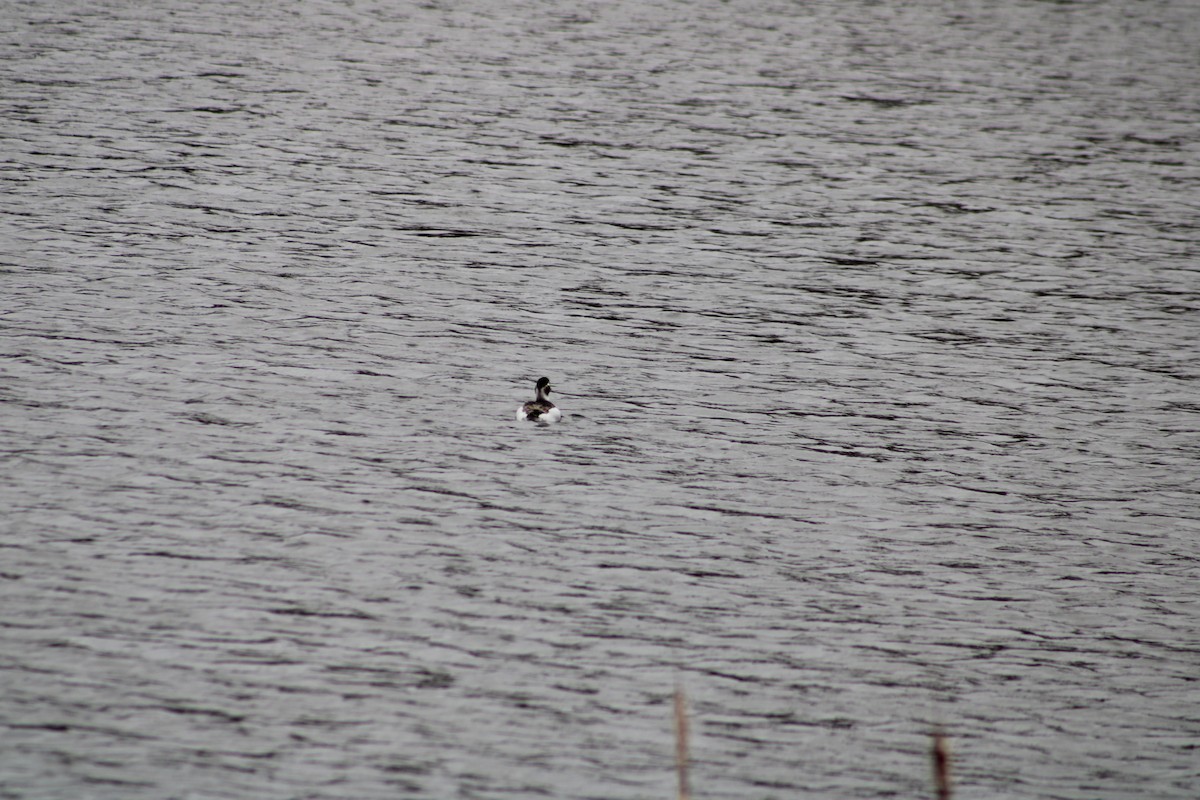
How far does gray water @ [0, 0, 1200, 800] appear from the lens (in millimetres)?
14797

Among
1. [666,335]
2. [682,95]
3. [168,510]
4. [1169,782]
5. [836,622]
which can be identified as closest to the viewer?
[1169,782]

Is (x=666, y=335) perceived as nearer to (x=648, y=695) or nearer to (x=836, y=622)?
(x=836, y=622)

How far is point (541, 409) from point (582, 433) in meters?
0.74

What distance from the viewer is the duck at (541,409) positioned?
71.4ft

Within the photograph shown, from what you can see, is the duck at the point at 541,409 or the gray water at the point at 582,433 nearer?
the gray water at the point at 582,433

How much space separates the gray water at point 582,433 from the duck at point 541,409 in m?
0.22

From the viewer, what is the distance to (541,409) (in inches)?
856

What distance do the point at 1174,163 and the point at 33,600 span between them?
102ft

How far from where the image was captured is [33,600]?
1622 cm

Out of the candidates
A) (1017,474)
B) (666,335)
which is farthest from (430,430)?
(1017,474)

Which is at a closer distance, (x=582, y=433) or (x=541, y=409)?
(x=541, y=409)

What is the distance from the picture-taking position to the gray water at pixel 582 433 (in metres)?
14.8

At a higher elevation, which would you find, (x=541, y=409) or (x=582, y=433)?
(x=541, y=409)

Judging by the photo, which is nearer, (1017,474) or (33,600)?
(33,600)
